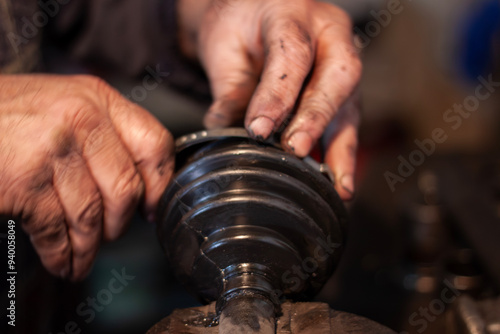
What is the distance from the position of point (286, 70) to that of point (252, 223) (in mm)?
314

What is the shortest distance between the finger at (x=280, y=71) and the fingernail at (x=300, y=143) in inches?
1.5

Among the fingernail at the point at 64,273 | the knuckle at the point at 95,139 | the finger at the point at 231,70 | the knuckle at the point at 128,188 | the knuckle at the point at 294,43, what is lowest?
the fingernail at the point at 64,273

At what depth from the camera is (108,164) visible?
2.54 feet

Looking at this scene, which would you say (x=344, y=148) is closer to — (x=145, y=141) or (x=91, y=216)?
(x=145, y=141)
